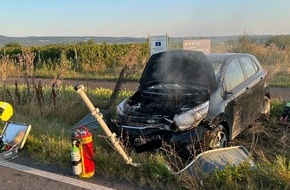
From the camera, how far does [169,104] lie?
5887mm

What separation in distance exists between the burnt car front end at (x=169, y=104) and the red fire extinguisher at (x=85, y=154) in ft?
2.44

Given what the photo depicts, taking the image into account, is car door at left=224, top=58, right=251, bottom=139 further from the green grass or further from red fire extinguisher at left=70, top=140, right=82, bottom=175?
red fire extinguisher at left=70, top=140, right=82, bottom=175

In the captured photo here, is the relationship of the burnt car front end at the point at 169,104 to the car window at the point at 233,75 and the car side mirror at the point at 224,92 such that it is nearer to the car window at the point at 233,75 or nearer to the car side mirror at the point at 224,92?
the car side mirror at the point at 224,92

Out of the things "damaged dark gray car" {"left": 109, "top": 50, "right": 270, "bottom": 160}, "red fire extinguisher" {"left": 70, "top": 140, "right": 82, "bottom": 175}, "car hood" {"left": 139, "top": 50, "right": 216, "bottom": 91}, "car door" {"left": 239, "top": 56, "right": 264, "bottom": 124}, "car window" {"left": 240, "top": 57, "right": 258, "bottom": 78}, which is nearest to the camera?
"red fire extinguisher" {"left": 70, "top": 140, "right": 82, "bottom": 175}

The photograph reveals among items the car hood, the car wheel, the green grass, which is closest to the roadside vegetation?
the green grass

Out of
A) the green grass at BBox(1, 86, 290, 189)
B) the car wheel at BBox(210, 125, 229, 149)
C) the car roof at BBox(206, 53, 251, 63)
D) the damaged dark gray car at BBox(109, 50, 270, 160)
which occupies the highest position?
the car roof at BBox(206, 53, 251, 63)

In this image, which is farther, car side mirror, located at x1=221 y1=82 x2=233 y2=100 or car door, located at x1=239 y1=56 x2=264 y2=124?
car door, located at x1=239 y1=56 x2=264 y2=124

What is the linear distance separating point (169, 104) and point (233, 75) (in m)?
1.38

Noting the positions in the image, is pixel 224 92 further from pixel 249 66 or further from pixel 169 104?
pixel 249 66

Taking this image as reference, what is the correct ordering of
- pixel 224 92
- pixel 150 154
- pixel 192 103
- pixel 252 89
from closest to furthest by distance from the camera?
pixel 150 154 → pixel 192 103 → pixel 224 92 → pixel 252 89

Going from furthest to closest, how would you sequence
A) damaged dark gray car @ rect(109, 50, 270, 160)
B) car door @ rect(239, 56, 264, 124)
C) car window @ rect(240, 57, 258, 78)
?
car window @ rect(240, 57, 258, 78) → car door @ rect(239, 56, 264, 124) → damaged dark gray car @ rect(109, 50, 270, 160)

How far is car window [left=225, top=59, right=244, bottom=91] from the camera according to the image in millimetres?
6141

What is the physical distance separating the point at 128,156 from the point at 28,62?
17.4ft

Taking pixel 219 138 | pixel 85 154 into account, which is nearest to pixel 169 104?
pixel 219 138
